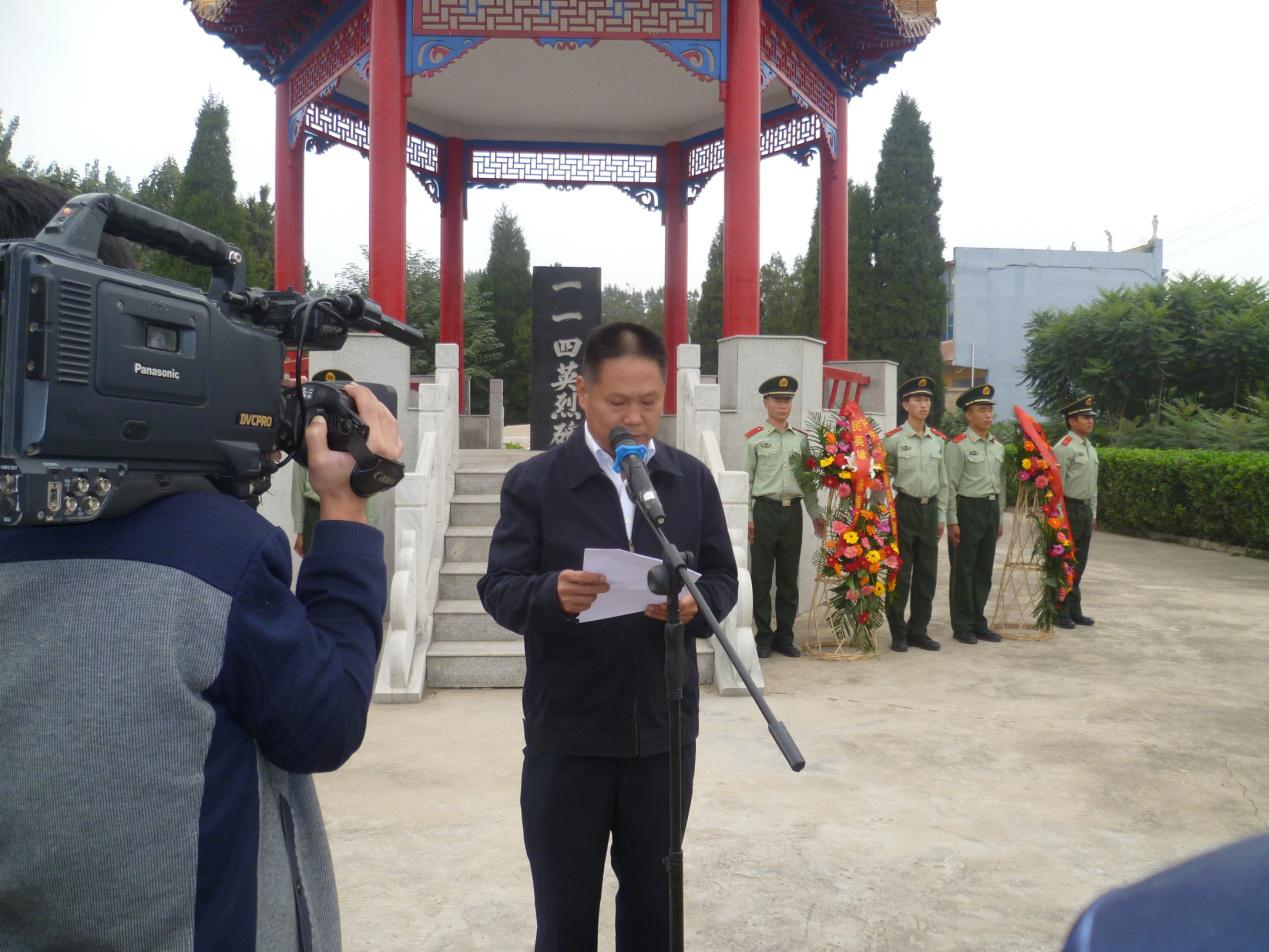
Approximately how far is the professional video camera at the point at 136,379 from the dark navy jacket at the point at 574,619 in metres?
0.92

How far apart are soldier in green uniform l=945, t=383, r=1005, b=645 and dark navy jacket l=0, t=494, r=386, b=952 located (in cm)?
709

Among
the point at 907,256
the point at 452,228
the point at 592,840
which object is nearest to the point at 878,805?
the point at 592,840

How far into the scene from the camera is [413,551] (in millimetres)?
5871

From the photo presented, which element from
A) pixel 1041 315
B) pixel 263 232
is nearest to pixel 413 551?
pixel 1041 315

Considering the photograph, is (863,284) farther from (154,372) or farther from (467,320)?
(154,372)

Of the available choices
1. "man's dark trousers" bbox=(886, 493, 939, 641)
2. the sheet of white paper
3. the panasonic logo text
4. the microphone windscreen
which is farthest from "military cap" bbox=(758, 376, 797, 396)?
the panasonic logo text

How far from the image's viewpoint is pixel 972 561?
767 cm

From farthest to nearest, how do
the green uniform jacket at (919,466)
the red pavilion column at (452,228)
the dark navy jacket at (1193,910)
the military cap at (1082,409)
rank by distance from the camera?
the red pavilion column at (452,228) < the military cap at (1082,409) < the green uniform jacket at (919,466) < the dark navy jacket at (1193,910)

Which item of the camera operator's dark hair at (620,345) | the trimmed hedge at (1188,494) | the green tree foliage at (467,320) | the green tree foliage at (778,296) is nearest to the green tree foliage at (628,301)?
the green tree foliage at (778,296)

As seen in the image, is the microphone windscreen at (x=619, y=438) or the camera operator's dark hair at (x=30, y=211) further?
the microphone windscreen at (x=619, y=438)

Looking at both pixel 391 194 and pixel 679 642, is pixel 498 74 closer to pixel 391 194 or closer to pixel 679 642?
pixel 391 194

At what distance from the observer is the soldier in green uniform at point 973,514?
765cm

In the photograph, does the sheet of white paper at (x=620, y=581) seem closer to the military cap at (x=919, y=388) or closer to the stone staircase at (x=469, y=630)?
the stone staircase at (x=469, y=630)

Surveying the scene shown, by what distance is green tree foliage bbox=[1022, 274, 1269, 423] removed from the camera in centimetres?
1794
